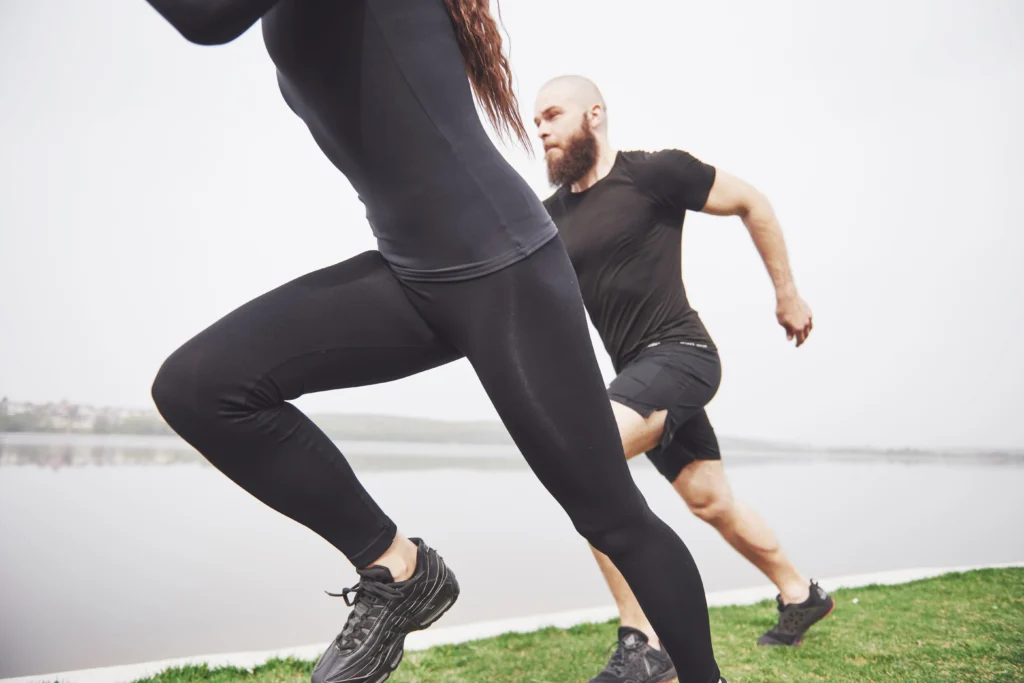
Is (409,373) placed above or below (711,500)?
above

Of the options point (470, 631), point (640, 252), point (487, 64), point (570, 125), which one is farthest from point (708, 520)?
point (487, 64)

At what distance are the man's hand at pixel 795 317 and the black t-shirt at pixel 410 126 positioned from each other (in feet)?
3.41

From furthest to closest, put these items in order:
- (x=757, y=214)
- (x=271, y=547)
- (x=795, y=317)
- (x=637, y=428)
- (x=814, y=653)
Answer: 1. (x=271, y=547)
2. (x=814, y=653)
3. (x=757, y=214)
4. (x=795, y=317)
5. (x=637, y=428)

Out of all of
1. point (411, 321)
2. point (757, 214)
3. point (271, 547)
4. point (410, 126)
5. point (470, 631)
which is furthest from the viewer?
point (271, 547)

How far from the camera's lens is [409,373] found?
97 cm

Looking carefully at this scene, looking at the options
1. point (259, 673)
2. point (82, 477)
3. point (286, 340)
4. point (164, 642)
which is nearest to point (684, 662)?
point (286, 340)

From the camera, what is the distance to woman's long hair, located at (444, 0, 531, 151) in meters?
0.86

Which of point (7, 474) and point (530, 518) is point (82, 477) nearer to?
point (7, 474)

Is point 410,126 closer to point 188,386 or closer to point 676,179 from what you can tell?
point 188,386

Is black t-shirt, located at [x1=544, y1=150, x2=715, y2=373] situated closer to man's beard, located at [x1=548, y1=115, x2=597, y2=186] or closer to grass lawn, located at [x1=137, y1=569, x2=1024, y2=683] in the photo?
man's beard, located at [x1=548, y1=115, x2=597, y2=186]

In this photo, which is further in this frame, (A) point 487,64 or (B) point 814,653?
(B) point 814,653

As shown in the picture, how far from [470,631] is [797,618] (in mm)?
908

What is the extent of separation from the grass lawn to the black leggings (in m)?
0.95

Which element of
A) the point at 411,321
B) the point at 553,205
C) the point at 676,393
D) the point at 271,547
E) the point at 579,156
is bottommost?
the point at 271,547
